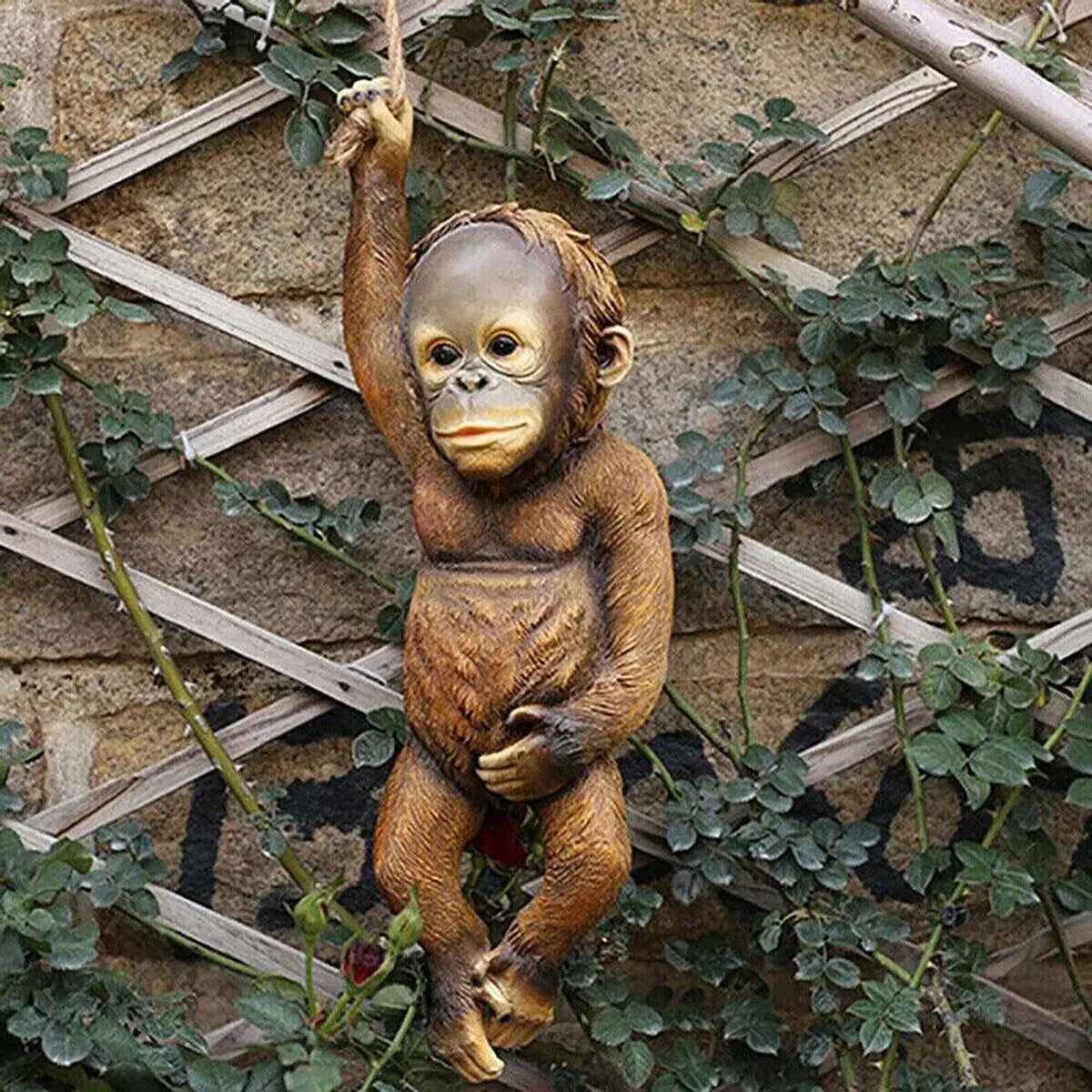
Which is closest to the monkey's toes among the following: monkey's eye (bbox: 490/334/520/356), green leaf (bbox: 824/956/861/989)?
green leaf (bbox: 824/956/861/989)

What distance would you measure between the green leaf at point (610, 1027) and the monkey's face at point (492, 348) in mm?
497

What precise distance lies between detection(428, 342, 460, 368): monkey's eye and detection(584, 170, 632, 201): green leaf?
0.36 m

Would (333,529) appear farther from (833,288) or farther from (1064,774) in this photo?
(1064,774)

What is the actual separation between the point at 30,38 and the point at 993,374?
2.66 feet

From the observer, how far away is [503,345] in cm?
128

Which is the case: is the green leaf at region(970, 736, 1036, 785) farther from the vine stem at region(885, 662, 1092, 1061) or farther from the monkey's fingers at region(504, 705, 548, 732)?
the monkey's fingers at region(504, 705, 548, 732)

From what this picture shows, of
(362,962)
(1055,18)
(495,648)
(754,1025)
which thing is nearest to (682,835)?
(754,1025)

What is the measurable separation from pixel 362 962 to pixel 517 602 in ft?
1.15

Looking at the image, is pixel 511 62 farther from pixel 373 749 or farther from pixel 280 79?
pixel 373 749

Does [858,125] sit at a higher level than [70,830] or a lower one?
higher

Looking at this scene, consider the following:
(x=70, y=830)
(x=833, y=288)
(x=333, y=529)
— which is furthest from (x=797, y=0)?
(x=70, y=830)

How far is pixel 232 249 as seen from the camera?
5.49 ft

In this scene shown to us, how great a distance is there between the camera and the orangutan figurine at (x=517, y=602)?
1.28 meters

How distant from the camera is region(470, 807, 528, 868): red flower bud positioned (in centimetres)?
140
